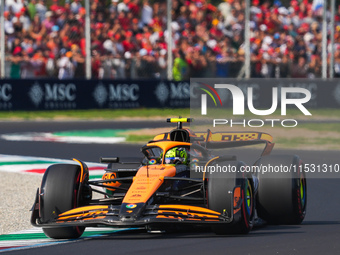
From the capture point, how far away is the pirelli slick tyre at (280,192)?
7898 mm

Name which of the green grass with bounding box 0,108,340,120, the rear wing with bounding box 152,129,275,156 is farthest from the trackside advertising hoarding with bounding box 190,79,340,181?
the green grass with bounding box 0,108,340,120

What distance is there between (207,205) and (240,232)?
1.24ft

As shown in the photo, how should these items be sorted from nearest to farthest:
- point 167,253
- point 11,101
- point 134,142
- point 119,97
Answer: point 167,253 < point 134,142 < point 11,101 < point 119,97

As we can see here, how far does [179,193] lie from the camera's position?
7.70 metres

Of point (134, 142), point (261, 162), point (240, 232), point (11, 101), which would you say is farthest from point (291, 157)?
point (11, 101)

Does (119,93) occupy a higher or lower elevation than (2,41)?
lower

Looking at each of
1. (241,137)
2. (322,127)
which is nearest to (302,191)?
(241,137)

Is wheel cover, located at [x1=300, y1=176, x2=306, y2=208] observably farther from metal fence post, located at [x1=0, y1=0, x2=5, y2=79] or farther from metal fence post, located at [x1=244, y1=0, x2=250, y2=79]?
metal fence post, located at [x1=244, y1=0, x2=250, y2=79]

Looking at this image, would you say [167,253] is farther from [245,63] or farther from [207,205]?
[245,63]

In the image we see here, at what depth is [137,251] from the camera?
644cm

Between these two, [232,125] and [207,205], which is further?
[232,125]

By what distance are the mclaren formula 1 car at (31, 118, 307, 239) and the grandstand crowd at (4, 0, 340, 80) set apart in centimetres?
1525

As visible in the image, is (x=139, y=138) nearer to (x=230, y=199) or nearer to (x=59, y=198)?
(x=59, y=198)

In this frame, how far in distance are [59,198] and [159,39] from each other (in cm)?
1863
